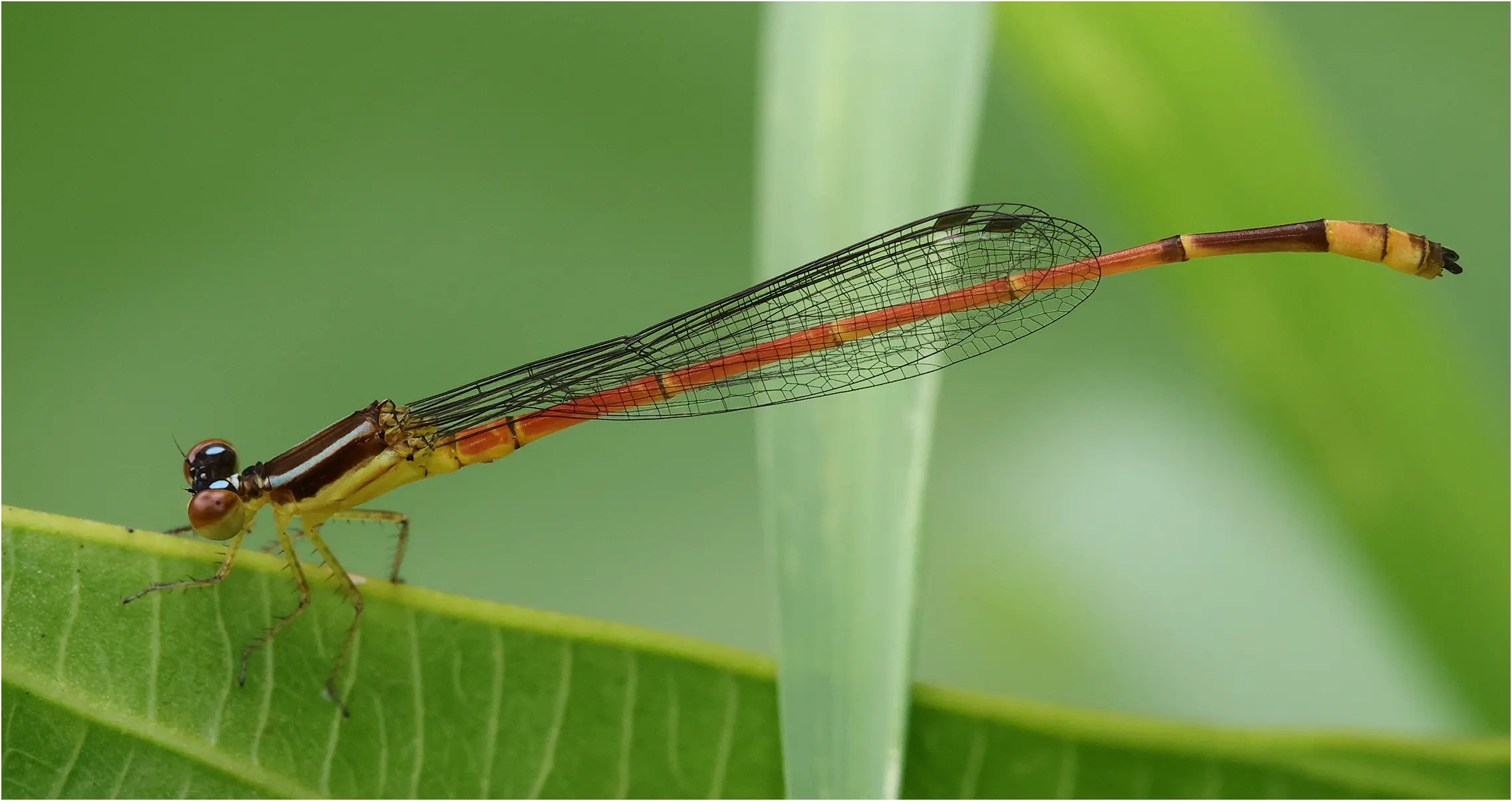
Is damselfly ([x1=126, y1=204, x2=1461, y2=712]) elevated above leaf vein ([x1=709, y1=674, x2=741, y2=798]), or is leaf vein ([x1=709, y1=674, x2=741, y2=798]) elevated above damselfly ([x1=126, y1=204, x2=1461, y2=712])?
damselfly ([x1=126, y1=204, x2=1461, y2=712])

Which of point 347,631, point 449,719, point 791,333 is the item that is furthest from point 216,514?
point 791,333

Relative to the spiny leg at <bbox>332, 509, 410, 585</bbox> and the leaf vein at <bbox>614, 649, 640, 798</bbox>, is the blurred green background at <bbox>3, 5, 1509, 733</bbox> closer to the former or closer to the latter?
the spiny leg at <bbox>332, 509, 410, 585</bbox>

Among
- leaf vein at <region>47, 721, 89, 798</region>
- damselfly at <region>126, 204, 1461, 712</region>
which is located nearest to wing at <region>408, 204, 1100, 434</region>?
damselfly at <region>126, 204, 1461, 712</region>

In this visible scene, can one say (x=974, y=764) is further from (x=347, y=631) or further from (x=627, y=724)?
(x=347, y=631)

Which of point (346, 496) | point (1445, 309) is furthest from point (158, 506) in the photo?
point (1445, 309)

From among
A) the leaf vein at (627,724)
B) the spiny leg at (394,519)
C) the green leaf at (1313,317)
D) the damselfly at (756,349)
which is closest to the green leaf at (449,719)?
the leaf vein at (627,724)

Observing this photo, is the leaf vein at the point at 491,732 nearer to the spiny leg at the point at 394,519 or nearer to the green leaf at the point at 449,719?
the green leaf at the point at 449,719

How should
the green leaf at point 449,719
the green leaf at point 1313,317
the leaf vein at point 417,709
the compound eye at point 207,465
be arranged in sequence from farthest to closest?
the compound eye at point 207,465
the green leaf at point 1313,317
the leaf vein at point 417,709
the green leaf at point 449,719
